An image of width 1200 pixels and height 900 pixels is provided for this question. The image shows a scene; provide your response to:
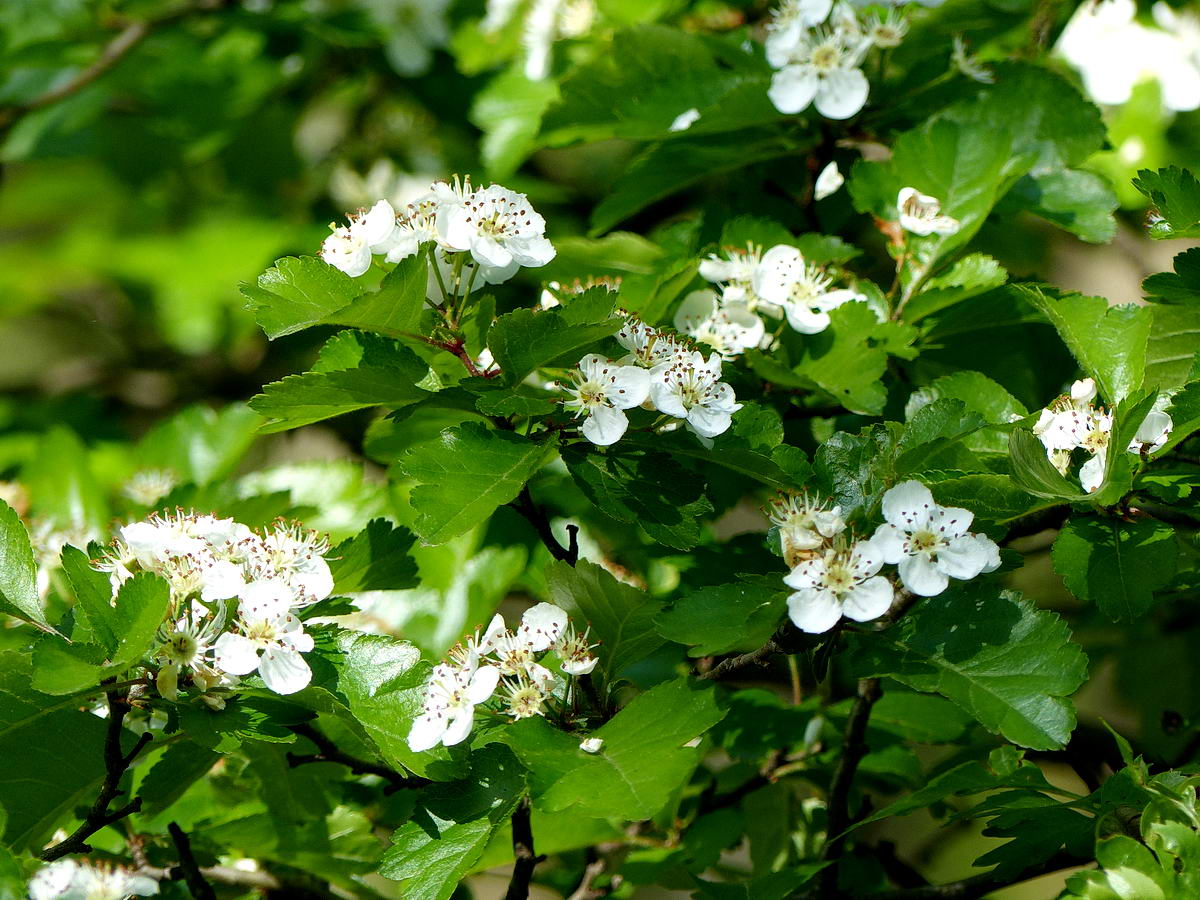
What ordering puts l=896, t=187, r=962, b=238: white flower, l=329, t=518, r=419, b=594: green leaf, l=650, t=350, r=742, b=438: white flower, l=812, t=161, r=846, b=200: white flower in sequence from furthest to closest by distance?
l=812, t=161, r=846, b=200: white flower → l=896, t=187, r=962, b=238: white flower → l=329, t=518, r=419, b=594: green leaf → l=650, t=350, r=742, b=438: white flower

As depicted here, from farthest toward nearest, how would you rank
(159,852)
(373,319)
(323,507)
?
(323,507)
(159,852)
(373,319)

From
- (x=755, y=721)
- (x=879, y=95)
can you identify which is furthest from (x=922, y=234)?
(x=755, y=721)

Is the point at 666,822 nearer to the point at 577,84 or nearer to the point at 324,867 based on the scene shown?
the point at 324,867

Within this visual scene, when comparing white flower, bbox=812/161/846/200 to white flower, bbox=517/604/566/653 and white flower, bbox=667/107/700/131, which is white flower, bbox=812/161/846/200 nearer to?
white flower, bbox=667/107/700/131

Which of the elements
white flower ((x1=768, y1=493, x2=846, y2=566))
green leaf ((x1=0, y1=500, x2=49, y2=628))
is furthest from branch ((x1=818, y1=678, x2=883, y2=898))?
green leaf ((x1=0, y1=500, x2=49, y2=628))

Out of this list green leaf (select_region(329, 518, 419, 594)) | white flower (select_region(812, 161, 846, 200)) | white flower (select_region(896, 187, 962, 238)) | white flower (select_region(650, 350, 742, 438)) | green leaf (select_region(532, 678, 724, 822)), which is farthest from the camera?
white flower (select_region(812, 161, 846, 200))

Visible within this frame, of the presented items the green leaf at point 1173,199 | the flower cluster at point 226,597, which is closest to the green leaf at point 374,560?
the flower cluster at point 226,597

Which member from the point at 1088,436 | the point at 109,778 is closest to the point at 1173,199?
the point at 1088,436
